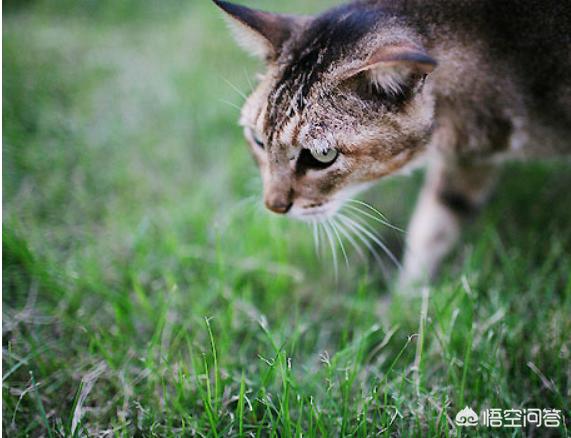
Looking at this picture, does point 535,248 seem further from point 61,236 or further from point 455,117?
point 61,236

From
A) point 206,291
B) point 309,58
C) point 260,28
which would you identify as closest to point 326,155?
point 309,58

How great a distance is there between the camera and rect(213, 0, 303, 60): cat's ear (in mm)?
1454

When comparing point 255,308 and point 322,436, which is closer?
point 322,436

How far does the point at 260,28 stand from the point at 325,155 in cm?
41

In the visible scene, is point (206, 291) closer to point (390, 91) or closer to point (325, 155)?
point (325, 155)

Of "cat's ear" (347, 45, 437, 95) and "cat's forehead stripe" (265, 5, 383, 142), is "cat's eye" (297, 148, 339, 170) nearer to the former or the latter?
"cat's forehead stripe" (265, 5, 383, 142)

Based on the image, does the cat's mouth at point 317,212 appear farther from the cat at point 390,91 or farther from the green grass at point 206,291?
the green grass at point 206,291

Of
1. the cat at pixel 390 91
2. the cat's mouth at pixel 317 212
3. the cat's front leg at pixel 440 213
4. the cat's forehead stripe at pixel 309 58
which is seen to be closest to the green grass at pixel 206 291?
the cat's front leg at pixel 440 213

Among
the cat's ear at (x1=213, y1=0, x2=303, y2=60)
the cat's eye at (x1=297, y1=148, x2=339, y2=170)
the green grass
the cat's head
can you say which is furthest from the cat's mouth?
the cat's ear at (x1=213, y1=0, x2=303, y2=60)

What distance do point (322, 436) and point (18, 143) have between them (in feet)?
5.76

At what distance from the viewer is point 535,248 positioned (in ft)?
6.51

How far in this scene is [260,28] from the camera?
1478mm

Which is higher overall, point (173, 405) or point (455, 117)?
point (455, 117)

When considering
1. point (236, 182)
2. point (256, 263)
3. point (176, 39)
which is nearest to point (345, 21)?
point (256, 263)
